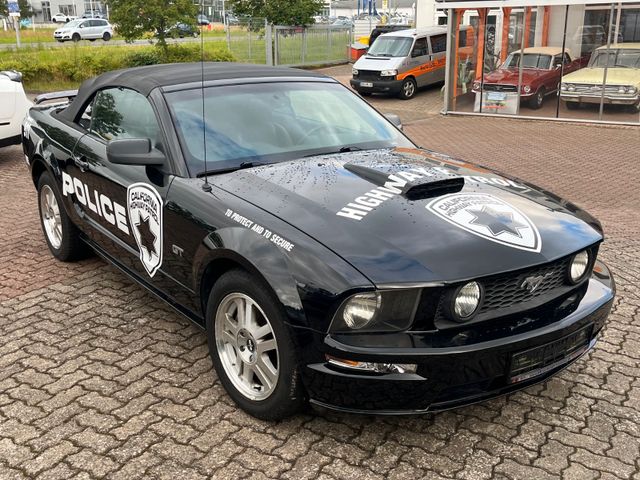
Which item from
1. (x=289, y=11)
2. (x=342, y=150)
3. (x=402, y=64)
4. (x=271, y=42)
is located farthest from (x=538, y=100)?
(x=289, y=11)

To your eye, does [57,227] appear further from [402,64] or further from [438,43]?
[438,43]

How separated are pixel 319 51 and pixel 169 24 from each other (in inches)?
295

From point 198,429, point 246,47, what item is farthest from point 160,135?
point 246,47

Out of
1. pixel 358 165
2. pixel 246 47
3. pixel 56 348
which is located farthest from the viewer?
pixel 246 47

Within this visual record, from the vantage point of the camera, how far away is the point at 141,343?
12.7 ft

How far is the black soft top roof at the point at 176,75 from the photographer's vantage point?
13.1ft

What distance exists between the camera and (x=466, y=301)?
2.61 meters

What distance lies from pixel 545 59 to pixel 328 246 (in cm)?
1377

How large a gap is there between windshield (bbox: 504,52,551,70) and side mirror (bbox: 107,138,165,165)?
13.2 metres

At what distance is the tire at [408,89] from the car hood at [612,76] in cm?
558

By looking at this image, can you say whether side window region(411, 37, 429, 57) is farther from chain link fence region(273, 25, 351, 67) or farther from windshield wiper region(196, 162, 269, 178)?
windshield wiper region(196, 162, 269, 178)

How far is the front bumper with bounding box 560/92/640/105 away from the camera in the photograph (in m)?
14.1

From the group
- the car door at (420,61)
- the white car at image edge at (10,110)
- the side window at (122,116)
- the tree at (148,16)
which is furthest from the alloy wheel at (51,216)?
the tree at (148,16)

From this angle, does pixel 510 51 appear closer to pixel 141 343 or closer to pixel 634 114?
pixel 634 114
